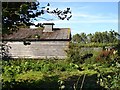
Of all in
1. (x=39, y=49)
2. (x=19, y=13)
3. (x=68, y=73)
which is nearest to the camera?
(x=19, y=13)

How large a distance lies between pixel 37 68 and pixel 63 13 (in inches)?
453

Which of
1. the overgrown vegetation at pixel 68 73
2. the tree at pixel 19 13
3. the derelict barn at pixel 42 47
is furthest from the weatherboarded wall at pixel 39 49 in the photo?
the tree at pixel 19 13

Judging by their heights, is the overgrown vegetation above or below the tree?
below

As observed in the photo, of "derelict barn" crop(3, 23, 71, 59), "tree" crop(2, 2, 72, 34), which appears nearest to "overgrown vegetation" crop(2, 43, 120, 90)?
"tree" crop(2, 2, 72, 34)

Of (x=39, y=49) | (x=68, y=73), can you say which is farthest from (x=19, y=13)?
(x=39, y=49)

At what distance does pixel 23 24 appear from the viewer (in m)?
7.61

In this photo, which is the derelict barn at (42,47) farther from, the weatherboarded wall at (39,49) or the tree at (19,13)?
the tree at (19,13)

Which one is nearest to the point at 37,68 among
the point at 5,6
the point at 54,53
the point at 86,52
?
the point at 86,52

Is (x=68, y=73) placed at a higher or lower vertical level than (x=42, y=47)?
lower

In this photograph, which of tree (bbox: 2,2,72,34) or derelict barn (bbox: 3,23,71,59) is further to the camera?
derelict barn (bbox: 3,23,71,59)

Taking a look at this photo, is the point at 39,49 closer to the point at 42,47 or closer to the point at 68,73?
the point at 42,47

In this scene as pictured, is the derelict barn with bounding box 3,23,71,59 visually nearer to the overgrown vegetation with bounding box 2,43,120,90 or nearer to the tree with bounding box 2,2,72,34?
the overgrown vegetation with bounding box 2,43,120,90

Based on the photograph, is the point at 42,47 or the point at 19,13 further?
the point at 42,47

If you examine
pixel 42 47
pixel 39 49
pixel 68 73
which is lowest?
pixel 68 73
